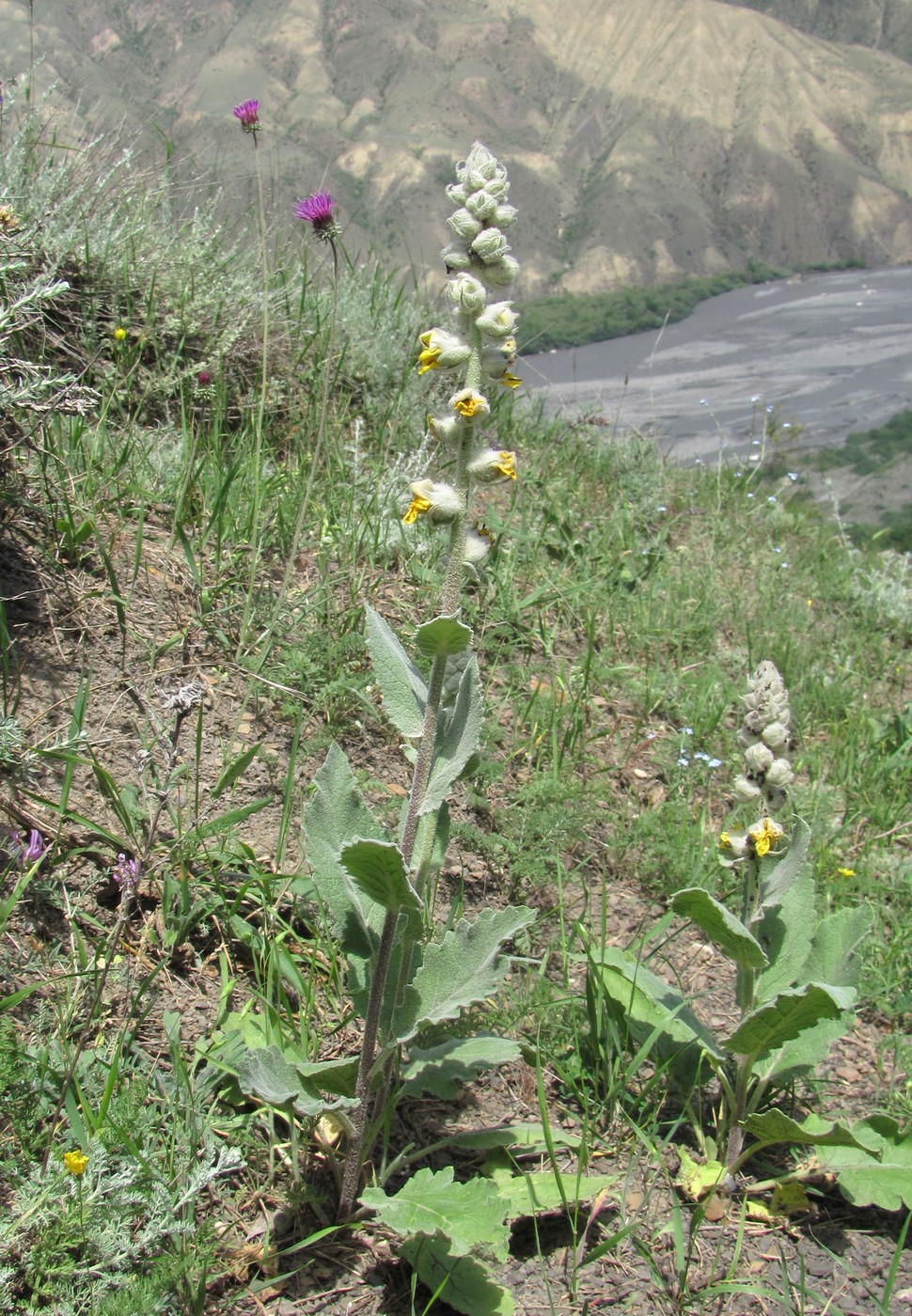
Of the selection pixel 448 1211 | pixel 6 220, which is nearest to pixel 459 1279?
pixel 448 1211

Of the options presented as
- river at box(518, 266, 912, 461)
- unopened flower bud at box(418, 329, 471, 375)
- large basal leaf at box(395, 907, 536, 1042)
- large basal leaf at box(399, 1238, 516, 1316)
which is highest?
unopened flower bud at box(418, 329, 471, 375)

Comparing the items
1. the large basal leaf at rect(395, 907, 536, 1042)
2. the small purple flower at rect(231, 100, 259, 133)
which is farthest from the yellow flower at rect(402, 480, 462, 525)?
the small purple flower at rect(231, 100, 259, 133)

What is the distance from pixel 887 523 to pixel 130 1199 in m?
8.70

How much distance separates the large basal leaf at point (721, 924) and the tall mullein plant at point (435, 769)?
40 centimetres

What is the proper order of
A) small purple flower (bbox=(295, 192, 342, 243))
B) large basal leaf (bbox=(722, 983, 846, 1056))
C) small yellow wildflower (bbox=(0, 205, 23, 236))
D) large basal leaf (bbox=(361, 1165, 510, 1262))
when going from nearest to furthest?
large basal leaf (bbox=(361, 1165, 510, 1262)) → large basal leaf (bbox=(722, 983, 846, 1056)) → small yellow wildflower (bbox=(0, 205, 23, 236)) → small purple flower (bbox=(295, 192, 342, 243))

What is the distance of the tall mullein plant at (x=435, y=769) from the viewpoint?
164cm

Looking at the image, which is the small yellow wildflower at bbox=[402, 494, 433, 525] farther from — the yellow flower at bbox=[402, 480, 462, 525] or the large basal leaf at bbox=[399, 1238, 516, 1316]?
the large basal leaf at bbox=[399, 1238, 516, 1316]

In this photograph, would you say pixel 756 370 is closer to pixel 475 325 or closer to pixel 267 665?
pixel 267 665

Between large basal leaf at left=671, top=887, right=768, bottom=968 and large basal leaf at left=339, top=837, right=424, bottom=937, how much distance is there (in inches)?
24.5

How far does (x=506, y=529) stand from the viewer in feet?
13.4

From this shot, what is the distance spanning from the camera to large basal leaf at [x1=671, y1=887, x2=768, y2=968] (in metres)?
1.92

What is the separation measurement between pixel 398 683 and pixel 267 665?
1319mm

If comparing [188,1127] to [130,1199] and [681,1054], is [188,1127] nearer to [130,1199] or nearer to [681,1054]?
[130,1199]

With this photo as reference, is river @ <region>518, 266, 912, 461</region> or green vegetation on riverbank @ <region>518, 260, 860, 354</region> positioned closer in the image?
river @ <region>518, 266, 912, 461</region>
